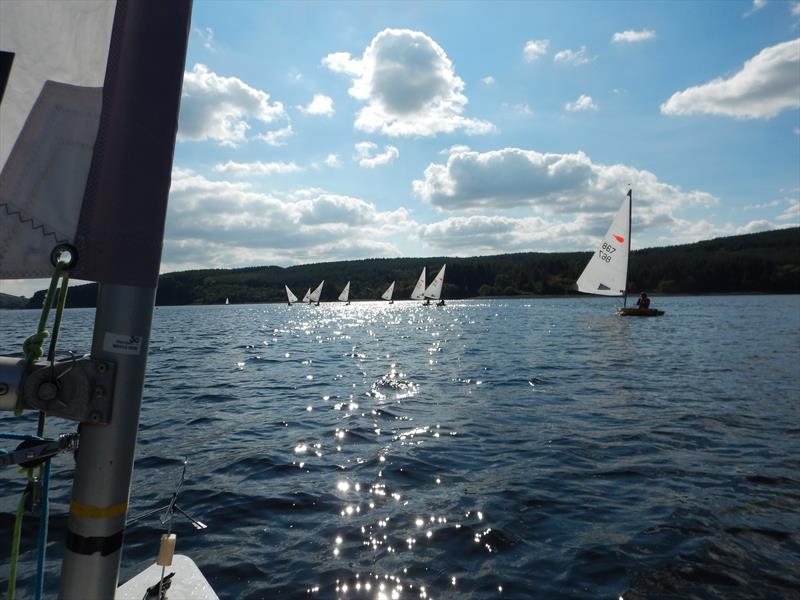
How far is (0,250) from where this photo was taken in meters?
2.19

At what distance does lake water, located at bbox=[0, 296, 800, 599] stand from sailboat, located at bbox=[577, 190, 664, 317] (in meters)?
38.5

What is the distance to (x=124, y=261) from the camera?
199cm

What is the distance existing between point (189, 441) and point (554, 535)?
7888mm

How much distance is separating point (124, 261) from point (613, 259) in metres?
58.0

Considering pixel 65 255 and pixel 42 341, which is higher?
pixel 65 255

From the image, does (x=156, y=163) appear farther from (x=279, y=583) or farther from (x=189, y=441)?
(x=189, y=441)

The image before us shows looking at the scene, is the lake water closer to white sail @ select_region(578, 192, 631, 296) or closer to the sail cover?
the sail cover

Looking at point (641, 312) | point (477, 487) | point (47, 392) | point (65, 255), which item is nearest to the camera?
point (47, 392)

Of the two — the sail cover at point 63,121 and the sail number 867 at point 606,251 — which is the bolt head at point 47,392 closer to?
the sail cover at point 63,121

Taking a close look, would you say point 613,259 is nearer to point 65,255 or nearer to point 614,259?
point 614,259

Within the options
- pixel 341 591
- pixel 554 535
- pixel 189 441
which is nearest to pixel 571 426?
pixel 554 535

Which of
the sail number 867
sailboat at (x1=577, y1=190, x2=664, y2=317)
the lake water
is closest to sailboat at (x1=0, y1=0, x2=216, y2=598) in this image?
the lake water

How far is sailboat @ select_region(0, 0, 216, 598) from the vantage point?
1946 millimetres

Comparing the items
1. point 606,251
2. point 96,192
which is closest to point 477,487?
point 96,192
